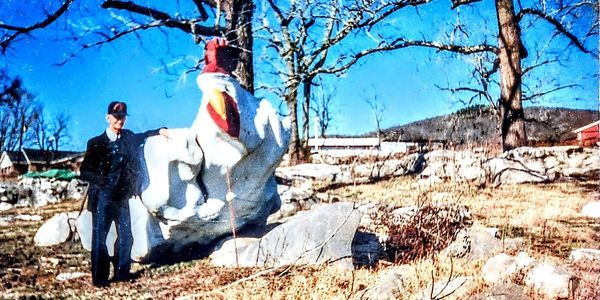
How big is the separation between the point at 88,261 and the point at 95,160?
407mm

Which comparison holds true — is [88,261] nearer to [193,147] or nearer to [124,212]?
[124,212]

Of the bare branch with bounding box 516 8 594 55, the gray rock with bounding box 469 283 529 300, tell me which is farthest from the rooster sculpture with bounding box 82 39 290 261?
the bare branch with bounding box 516 8 594 55

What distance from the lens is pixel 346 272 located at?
6.79 feet

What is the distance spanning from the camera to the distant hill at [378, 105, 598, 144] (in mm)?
2484

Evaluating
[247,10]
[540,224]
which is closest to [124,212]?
[247,10]

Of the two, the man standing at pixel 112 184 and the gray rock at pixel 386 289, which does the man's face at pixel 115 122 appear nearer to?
the man standing at pixel 112 184

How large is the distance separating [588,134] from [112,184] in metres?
2.52

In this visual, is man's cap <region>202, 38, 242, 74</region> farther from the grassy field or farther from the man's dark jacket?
the grassy field

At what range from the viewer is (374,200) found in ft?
9.82

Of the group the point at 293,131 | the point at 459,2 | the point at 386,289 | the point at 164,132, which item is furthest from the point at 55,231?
the point at 459,2

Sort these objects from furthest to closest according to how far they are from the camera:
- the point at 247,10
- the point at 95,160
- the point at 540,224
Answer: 1. the point at 540,224
2. the point at 247,10
3. the point at 95,160

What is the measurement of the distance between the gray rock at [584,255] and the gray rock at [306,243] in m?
1.12

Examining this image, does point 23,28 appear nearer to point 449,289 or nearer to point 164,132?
point 164,132

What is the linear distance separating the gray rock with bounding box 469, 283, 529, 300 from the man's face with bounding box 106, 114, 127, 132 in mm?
1410
